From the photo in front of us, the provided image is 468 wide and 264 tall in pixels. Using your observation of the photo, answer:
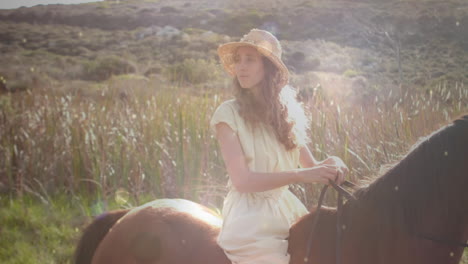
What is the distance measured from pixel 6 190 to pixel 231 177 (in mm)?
6405

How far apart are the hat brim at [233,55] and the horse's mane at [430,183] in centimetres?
91

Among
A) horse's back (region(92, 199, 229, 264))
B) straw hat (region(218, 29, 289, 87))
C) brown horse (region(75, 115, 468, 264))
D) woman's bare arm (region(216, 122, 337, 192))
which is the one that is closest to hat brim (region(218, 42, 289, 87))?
straw hat (region(218, 29, 289, 87))

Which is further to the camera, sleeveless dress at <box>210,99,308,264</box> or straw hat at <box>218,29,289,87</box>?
straw hat at <box>218,29,289,87</box>

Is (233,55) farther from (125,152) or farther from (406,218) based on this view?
(125,152)

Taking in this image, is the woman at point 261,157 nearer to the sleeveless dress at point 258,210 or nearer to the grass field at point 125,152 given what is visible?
the sleeveless dress at point 258,210

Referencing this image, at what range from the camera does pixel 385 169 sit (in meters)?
1.90

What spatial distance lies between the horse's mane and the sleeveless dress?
53 centimetres

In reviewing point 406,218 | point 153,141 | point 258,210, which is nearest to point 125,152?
point 153,141

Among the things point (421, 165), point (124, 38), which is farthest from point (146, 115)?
point (124, 38)

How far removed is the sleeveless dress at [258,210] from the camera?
200 centimetres

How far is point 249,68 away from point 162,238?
3.62 feet

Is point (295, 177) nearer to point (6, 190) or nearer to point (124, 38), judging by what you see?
point (6, 190)

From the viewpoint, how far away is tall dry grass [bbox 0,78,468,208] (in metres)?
5.73

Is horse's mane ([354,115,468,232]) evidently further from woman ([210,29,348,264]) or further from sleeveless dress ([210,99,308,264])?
sleeveless dress ([210,99,308,264])
